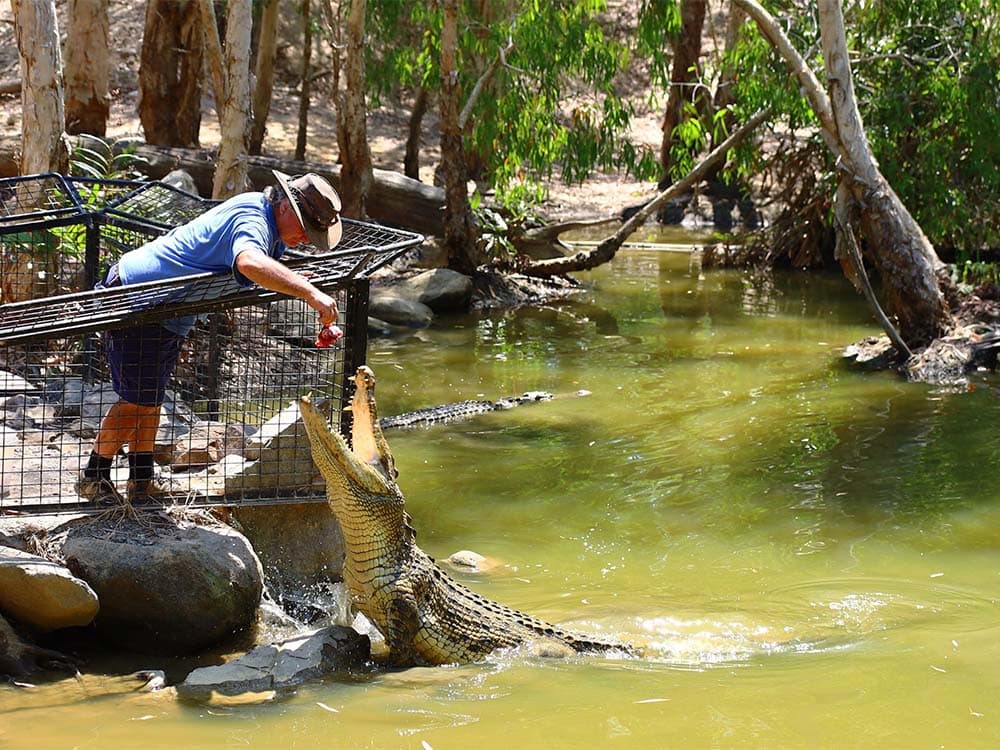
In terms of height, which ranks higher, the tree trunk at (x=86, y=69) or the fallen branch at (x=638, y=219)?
the tree trunk at (x=86, y=69)

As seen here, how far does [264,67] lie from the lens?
681 inches

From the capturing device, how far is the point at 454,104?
45.8 feet

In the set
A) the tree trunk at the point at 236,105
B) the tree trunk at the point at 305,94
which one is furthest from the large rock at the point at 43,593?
the tree trunk at the point at 305,94

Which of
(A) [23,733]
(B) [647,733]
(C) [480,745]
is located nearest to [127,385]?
(A) [23,733]

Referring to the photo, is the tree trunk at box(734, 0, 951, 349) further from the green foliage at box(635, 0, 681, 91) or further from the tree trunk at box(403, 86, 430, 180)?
the tree trunk at box(403, 86, 430, 180)

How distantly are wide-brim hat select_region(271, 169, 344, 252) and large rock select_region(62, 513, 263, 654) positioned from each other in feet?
4.19

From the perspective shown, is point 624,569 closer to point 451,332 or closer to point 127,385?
point 127,385

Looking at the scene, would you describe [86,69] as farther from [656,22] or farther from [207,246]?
[207,246]

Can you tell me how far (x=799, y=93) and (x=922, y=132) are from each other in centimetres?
184

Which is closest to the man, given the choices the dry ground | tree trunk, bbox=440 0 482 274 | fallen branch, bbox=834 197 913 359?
fallen branch, bbox=834 197 913 359

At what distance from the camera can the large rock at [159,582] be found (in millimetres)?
4422

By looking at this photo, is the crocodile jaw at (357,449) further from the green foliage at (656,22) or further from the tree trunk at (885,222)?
the green foliage at (656,22)

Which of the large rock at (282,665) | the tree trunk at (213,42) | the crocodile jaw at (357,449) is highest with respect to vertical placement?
the tree trunk at (213,42)

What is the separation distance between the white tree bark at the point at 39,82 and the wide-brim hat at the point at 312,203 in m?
3.72
